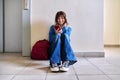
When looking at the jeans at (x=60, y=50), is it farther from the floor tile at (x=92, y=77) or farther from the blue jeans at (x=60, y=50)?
the floor tile at (x=92, y=77)

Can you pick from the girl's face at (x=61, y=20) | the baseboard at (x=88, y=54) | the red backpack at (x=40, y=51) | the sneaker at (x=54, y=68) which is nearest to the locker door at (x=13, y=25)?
the red backpack at (x=40, y=51)

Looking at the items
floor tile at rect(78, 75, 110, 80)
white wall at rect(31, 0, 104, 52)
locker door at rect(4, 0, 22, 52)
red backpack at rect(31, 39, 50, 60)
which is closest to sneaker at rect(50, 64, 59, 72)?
floor tile at rect(78, 75, 110, 80)

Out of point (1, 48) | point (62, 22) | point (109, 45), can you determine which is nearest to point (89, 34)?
point (62, 22)

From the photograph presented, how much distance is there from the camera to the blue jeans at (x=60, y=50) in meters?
2.91

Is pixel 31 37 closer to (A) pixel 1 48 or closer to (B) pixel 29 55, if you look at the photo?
(B) pixel 29 55

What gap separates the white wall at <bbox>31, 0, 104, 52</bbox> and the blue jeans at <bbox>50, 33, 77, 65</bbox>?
4.04ft

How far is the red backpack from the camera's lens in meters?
3.80

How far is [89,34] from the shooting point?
13.8 feet

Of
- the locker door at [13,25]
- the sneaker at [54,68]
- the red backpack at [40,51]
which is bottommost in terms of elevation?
the sneaker at [54,68]

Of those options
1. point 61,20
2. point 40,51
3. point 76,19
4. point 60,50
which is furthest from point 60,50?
point 76,19

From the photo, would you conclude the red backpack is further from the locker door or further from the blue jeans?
the locker door

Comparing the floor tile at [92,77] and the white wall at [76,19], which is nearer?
the floor tile at [92,77]

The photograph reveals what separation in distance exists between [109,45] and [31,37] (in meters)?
3.19

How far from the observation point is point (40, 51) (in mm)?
3840
